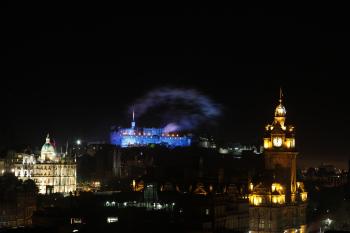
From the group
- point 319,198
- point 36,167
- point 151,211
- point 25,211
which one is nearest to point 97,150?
point 36,167

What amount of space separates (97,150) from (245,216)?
175ft

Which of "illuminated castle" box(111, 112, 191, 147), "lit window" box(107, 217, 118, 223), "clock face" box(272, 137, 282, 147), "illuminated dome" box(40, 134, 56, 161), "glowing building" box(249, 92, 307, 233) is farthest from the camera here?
"illuminated castle" box(111, 112, 191, 147)

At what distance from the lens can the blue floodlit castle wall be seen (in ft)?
451

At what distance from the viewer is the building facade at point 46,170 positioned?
9738 centimetres

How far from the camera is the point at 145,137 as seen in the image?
140 meters

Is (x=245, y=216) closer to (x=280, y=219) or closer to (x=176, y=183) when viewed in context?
(x=280, y=219)

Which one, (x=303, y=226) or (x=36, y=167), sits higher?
(x=36, y=167)

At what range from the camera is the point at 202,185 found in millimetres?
75000

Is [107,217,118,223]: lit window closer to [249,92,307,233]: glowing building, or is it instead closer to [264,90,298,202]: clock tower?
[249,92,307,233]: glowing building


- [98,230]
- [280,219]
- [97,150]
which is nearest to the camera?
[98,230]

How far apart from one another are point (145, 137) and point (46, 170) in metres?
41.8

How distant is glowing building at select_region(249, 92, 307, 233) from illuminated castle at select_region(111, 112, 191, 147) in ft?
193

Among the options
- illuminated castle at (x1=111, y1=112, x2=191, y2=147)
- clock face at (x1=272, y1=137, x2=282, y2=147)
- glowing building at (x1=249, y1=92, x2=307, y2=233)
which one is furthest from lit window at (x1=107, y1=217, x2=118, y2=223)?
illuminated castle at (x1=111, y1=112, x2=191, y2=147)

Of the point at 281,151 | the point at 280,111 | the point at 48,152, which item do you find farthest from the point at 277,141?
the point at 48,152
